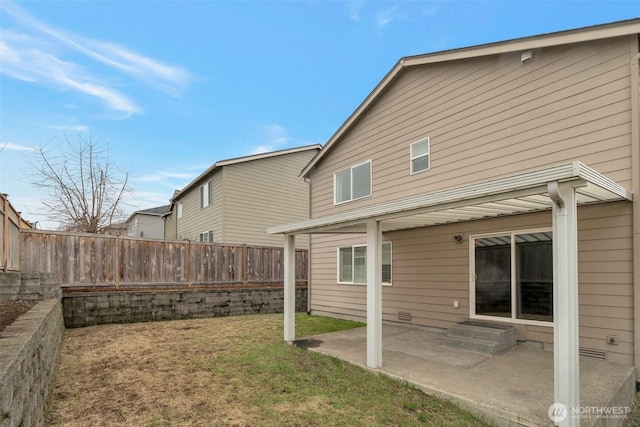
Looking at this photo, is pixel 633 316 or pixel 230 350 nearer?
pixel 633 316

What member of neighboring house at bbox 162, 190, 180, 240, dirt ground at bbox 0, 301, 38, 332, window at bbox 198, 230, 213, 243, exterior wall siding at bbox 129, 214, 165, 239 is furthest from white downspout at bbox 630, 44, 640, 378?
exterior wall siding at bbox 129, 214, 165, 239

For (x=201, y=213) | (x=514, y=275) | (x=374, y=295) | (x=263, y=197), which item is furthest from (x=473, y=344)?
(x=201, y=213)

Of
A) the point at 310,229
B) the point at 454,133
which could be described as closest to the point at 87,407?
the point at 310,229

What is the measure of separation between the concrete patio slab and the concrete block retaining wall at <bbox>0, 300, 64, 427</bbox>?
3929 millimetres

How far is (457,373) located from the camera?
16.3 feet

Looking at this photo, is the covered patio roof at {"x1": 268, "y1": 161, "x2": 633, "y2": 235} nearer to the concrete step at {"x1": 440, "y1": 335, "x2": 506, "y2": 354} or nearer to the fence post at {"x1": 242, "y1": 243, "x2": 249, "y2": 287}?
the concrete step at {"x1": 440, "y1": 335, "x2": 506, "y2": 354}

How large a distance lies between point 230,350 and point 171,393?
6.70 ft

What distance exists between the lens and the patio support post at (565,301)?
3.42 metres

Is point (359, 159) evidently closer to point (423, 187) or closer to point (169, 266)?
point (423, 187)

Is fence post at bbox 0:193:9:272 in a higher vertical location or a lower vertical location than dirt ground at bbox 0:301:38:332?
higher

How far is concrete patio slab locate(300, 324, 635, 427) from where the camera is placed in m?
3.76

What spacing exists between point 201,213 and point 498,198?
15307 mm

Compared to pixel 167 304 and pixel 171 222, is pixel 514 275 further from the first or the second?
pixel 171 222

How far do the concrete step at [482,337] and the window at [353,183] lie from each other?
4112mm
